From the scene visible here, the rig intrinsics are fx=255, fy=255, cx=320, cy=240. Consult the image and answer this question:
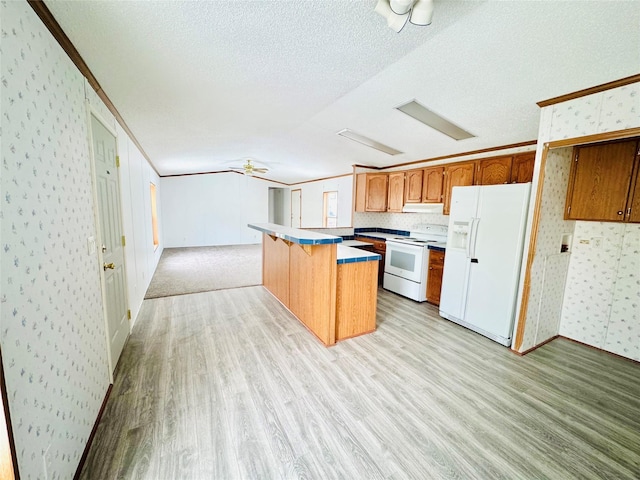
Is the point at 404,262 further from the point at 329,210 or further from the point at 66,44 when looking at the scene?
the point at 66,44

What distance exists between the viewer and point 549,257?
271 cm

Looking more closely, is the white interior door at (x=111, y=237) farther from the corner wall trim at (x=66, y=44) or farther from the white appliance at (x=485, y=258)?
the white appliance at (x=485, y=258)

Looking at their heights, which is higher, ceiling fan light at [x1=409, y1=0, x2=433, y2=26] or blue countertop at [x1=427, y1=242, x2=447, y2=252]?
ceiling fan light at [x1=409, y1=0, x2=433, y2=26]

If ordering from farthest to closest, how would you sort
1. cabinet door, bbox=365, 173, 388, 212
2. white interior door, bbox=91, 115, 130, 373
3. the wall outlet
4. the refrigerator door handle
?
cabinet door, bbox=365, 173, 388, 212 < the refrigerator door handle < white interior door, bbox=91, 115, 130, 373 < the wall outlet

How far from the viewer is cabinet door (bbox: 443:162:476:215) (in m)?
3.71

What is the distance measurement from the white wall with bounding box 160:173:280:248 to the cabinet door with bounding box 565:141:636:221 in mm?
8261

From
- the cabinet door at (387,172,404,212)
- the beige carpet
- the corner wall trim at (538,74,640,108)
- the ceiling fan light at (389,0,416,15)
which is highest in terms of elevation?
the corner wall trim at (538,74,640,108)

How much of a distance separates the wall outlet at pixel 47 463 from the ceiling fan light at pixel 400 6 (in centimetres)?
248

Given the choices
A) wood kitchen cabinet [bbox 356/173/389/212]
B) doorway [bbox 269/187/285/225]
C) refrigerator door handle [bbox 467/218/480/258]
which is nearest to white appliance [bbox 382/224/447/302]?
refrigerator door handle [bbox 467/218/480/258]

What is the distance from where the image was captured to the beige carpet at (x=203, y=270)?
4.46 metres

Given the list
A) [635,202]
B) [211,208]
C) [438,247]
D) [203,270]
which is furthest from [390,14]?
[211,208]

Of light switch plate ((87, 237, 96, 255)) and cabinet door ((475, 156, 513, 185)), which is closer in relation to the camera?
light switch plate ((87, 237, 96, 255))

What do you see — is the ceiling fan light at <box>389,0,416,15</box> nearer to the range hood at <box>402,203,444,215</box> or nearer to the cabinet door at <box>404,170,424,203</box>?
the range hood at <box>402,203,444,215</box>

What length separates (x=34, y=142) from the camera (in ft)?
3.65
